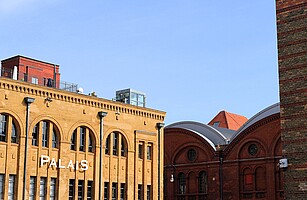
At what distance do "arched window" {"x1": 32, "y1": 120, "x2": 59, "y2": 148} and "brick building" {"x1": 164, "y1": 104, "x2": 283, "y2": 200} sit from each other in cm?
2212

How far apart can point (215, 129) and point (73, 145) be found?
2469cm

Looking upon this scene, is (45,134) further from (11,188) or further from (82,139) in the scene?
(11,188)

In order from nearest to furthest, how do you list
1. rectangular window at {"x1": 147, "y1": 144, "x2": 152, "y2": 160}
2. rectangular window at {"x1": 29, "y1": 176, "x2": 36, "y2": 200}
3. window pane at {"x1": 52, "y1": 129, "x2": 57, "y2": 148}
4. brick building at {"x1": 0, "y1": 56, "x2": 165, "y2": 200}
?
brick building at {"x1": 0, "y1": 56, "x2": 165, "y2": 200} → rectangular window at {"x1": 29, "y1": 176, "x2": 36, "y2": 200} → window pane at {"x1": 52, "y1": 129, "x2": 57, "y2": 148} → rectangular window at {"x1": 147, "y1": 144, "x2": 152, "y2": 160}

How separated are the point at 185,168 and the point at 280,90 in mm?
35455

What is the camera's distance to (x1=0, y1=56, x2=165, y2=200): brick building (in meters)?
33.8

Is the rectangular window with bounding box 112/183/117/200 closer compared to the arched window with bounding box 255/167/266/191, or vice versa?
the rectangular window with bounding box 112/183/117/200

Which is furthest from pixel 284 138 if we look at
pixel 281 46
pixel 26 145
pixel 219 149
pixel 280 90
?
pixel 219 149

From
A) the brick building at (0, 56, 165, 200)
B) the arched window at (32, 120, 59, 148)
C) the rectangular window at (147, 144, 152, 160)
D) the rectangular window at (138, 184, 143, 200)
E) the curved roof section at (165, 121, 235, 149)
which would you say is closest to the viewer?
the brick building at (0, 56, 165, 200)

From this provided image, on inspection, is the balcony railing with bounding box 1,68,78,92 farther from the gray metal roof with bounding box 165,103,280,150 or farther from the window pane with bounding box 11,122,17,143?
the gray metal roof with bounding box 165,103,280,150

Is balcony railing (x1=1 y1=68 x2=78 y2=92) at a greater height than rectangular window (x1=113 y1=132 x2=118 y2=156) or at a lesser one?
greater

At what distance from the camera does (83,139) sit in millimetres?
38031

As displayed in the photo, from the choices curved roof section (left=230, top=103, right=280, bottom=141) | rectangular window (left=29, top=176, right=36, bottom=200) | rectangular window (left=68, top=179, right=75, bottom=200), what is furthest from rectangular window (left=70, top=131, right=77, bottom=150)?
curved roof section (left=230, top=103, right=280, bottom=141)

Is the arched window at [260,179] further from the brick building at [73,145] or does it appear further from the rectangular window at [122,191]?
the rectangular window at [122,191]

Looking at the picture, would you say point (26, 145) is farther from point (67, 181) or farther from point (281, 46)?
point (281, 46)
